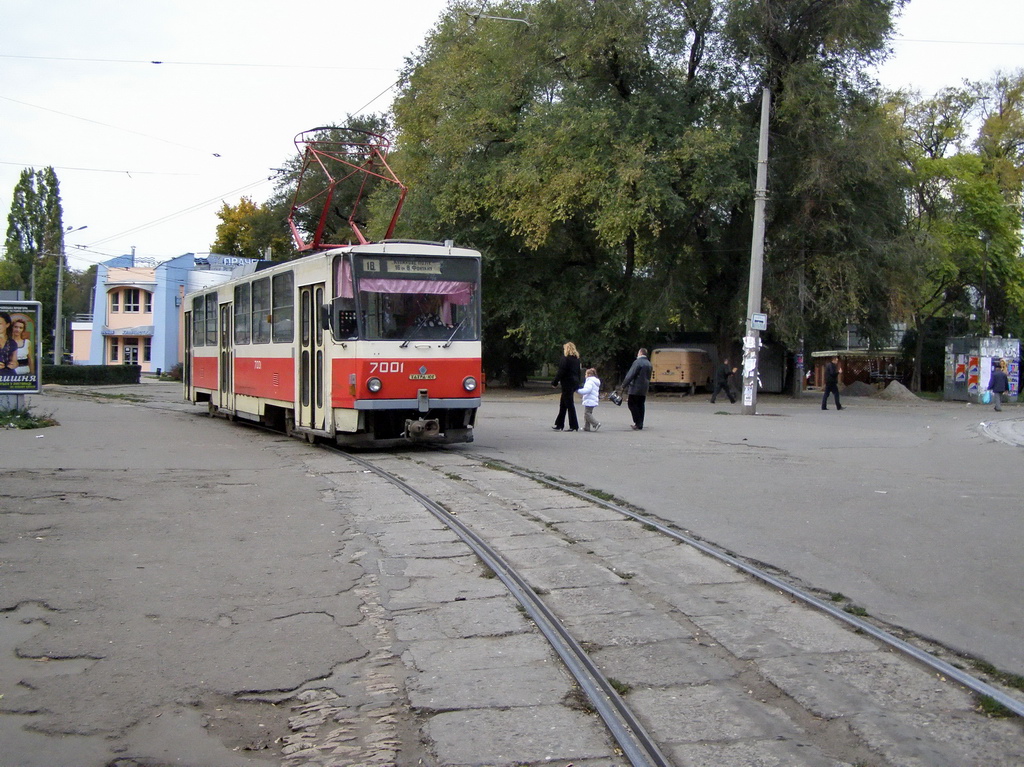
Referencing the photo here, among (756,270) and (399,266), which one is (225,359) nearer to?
(399,266)

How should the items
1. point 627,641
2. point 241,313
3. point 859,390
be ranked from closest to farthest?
1. point 627,641
2. point 241,313
3. point 859,390

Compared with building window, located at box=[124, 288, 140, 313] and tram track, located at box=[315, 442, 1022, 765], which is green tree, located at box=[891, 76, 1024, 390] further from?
building window, located at box=[124, 288, 140, 313]

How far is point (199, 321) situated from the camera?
2395 centimetres

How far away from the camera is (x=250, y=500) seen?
10.8m

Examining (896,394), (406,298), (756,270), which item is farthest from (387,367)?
(896,394)

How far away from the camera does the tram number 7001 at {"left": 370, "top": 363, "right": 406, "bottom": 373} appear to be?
14.8 meters

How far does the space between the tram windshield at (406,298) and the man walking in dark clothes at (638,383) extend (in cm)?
548

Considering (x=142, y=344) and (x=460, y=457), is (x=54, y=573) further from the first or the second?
(x=142, y=344)

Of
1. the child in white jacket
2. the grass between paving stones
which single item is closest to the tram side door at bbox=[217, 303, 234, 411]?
the grass between paving stones

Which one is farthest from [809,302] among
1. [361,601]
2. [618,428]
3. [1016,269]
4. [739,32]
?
[361,601]

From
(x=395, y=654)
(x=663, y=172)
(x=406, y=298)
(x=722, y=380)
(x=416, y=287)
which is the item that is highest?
(x=663, y=172)

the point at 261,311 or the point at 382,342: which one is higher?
the point at 261,311

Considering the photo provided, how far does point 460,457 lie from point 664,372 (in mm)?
28635

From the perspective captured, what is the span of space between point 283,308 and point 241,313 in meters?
3.15
